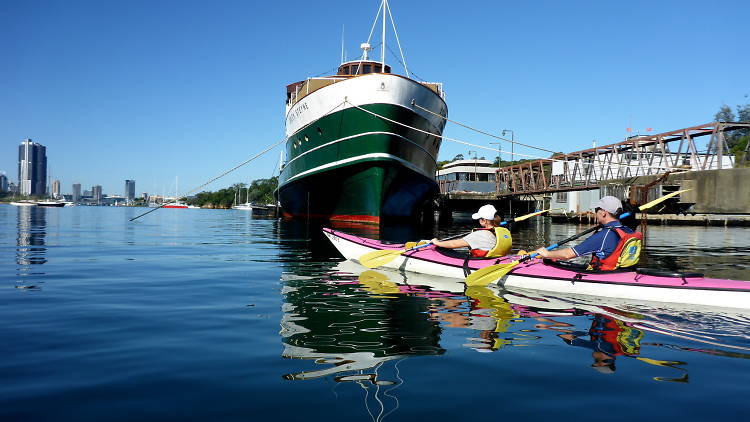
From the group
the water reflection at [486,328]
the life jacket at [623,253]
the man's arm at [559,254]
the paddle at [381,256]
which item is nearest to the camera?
the water reflection at [486,328]

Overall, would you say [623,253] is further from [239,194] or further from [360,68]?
[239,194]

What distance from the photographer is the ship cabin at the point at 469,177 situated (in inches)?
2408

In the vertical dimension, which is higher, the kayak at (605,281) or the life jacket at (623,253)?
the life jacket at (623,253)

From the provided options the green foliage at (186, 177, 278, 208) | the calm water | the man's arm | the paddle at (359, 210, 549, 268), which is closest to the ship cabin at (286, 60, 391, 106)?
the paddle at (359, 210, 549, 268)

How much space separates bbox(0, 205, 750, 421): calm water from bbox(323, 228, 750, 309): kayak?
297mm

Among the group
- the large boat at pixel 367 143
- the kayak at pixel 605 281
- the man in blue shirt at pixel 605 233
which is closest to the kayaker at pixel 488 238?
the kayak at pixel 605 281

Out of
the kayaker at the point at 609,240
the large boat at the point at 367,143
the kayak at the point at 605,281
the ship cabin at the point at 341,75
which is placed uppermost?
the ship cabin at the point at 341,75

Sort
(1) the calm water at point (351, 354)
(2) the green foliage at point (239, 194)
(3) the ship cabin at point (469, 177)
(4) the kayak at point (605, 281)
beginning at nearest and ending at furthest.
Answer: (1) the calm water at point (351, 354)
(4) the kayak at point (605, 281)
(3) the ship cabin at point (469, 177)
(2) the green foliage at point (239, 194)

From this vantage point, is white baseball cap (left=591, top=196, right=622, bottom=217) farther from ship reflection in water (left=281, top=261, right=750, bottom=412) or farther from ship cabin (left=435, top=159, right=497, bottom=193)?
ship cabin (left=435, top=159, right=497, bottom=193)

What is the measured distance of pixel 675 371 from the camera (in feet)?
15.2

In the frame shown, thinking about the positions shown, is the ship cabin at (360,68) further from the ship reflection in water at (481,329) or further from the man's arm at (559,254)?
the ship reflection in water at (481,329)

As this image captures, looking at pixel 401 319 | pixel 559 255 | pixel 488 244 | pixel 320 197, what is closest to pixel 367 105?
pixel 320 197

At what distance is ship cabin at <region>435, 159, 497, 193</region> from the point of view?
201ft

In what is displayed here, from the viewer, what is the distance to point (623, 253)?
27.1 ft
